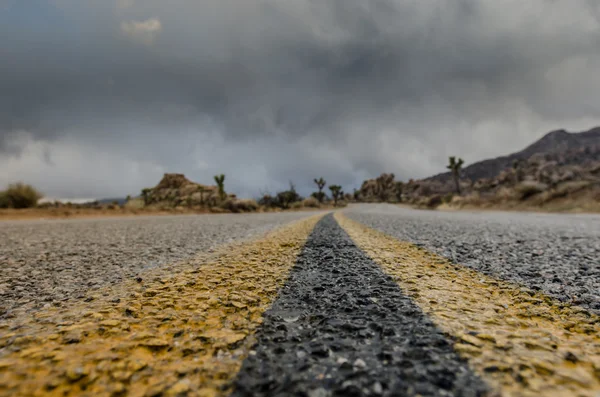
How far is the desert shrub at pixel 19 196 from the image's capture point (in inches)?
1061

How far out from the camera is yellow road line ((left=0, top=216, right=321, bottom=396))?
87 cm

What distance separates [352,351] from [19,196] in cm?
4015

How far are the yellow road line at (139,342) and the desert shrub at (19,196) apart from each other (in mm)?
37946

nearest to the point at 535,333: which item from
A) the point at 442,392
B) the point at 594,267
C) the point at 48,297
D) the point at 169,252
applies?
the point at 442,392

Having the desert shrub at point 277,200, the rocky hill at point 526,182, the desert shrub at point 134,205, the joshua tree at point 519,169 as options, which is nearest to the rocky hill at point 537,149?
the rocky hill at point 526,182

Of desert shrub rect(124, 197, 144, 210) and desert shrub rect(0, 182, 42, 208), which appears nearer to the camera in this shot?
desert shrub rect(0, 182, 42, 208)

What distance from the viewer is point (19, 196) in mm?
27688

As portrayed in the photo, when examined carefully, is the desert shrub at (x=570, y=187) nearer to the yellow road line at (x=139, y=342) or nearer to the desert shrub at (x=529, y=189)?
the desert shrub at (x=529, y=189)

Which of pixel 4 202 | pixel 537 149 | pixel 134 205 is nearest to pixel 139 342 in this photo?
pixel 4 202

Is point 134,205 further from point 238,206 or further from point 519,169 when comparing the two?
point 519,169

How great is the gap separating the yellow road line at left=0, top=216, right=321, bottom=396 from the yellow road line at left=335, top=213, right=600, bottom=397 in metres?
0.92

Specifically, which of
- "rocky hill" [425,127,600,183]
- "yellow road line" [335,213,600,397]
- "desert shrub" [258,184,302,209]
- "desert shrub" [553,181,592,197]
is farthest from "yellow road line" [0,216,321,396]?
"rocky hill" [425,127,600,183]

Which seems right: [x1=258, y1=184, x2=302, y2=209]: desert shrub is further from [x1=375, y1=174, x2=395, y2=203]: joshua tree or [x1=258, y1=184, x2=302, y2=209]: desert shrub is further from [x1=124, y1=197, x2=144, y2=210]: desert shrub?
[x1=375, y1=174, x2=395, y2=203]: joshua tree

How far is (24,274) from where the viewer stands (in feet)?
9.39
